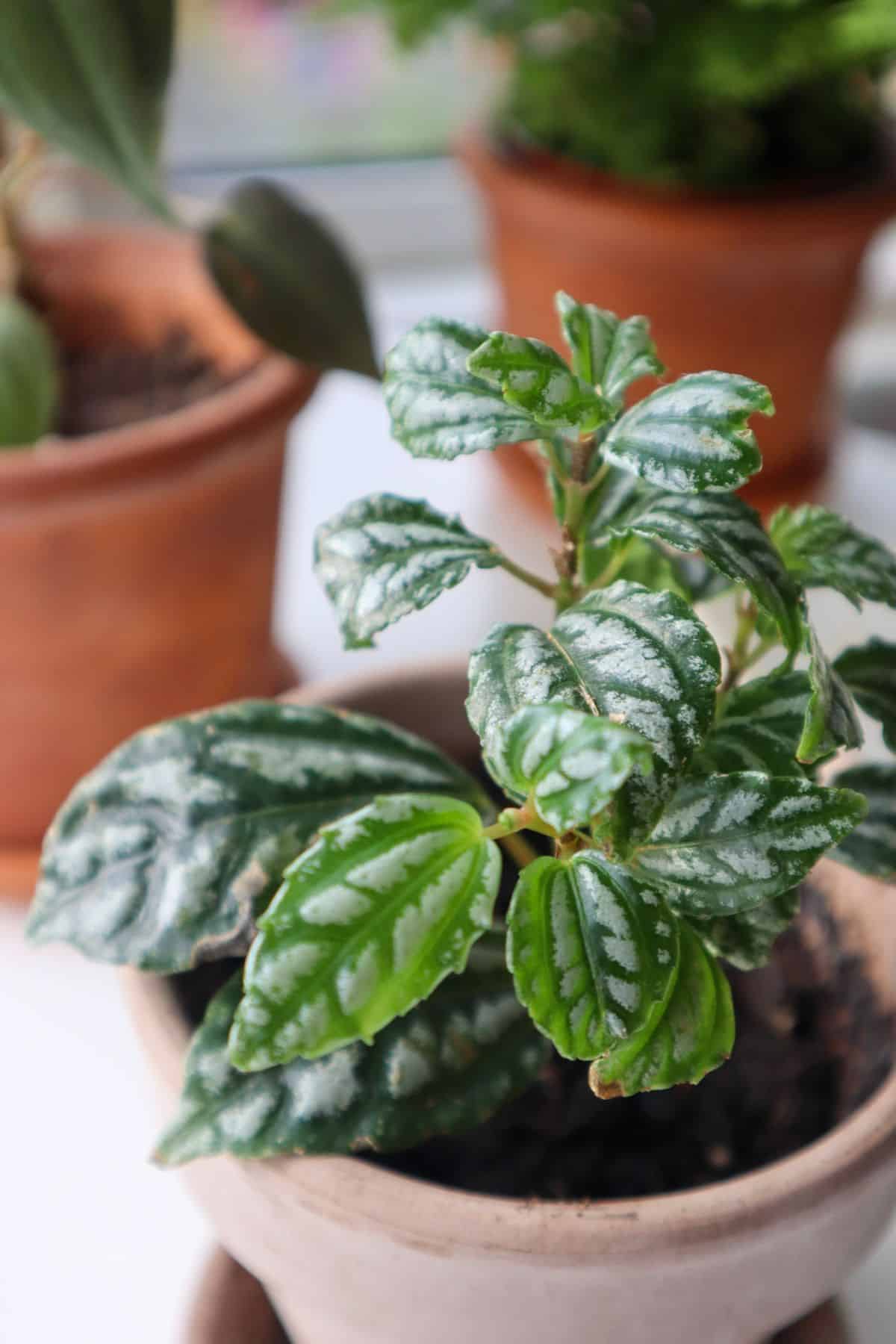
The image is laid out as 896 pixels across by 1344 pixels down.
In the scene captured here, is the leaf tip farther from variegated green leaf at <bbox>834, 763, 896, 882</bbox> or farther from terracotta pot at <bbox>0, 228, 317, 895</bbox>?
terracotta pot at <bbox>0, 228, 317, 895</bbox>

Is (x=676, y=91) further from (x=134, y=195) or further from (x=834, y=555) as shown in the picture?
(x=834, y=555)

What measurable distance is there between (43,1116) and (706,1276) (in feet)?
1.38

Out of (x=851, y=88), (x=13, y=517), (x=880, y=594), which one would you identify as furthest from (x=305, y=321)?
(x=851, y=88)

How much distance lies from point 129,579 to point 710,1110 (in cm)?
39

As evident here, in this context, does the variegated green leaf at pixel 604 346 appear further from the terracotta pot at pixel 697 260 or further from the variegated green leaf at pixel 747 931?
the terracotta pot at pixel 697 260

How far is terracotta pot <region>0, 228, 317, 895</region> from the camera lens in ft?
2.09

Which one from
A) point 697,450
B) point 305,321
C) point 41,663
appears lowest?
point 41,663

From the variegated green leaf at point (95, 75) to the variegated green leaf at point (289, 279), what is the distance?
82 mm

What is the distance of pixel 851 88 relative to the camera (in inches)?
39.9

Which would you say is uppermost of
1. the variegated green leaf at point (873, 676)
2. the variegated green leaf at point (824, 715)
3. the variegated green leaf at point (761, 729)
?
the variegated green leaf at point (824, 715)

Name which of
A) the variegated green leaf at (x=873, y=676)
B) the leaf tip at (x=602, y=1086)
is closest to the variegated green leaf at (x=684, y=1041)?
the leaf tip at (x=602, y=1086)

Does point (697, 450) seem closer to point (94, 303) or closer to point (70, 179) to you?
point (94, 303)

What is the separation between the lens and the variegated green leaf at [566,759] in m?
0.27

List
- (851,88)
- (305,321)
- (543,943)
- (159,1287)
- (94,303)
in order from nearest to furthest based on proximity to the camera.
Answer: (543,943) → (159,1287) → (305,321) → (94,303) → (851,88)
